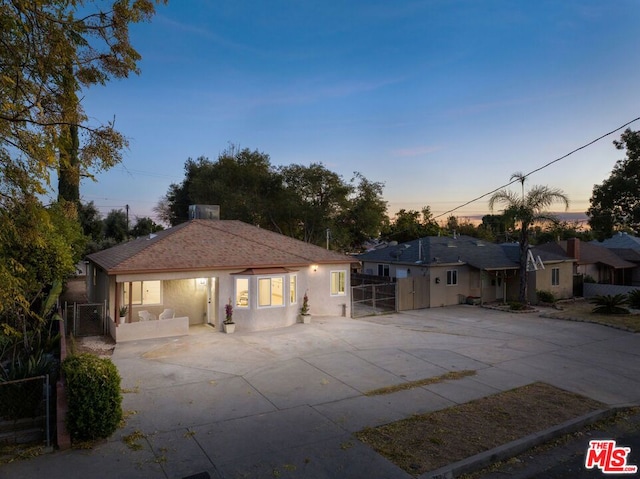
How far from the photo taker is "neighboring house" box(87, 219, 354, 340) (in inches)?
557

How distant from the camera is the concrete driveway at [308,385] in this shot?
5969mm

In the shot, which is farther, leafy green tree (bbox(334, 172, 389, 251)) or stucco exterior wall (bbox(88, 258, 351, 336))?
leafy green tree (bbox(334, 172, 389, 251))

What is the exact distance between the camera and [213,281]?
51.8 feet

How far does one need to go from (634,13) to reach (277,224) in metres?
29.2

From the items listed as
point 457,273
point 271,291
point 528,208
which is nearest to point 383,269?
point 457,273

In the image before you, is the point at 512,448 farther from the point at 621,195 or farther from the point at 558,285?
the point at 558,285

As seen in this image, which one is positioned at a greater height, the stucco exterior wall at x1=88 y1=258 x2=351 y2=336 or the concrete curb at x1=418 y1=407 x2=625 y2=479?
the stucco exterior wall at x1=88 y1=258 x2=351 y2=336

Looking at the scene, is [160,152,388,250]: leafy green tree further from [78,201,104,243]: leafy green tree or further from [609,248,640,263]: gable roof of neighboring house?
[609,248,640,263]: gable roof of neighboring house

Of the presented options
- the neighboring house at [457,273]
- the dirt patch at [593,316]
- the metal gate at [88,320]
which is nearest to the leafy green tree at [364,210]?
the neighboring house at [457,273]

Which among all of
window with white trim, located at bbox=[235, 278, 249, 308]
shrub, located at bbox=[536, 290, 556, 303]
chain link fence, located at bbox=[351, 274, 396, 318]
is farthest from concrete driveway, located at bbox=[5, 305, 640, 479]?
shrub, located at bbox=[536, 290, 556, 303]

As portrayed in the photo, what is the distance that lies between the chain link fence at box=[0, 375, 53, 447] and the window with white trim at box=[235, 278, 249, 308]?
8.48 meters

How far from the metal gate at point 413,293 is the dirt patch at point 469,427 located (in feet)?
42.3

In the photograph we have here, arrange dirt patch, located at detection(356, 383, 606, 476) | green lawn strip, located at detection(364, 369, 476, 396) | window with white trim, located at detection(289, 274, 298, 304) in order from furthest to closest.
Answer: window with white trim, located at detection(289, 274, 298, 304) < green lawn strip, located at detection(364, 369, 476, 396) < dirt patch, located at detection(356, 383, 606, 476)

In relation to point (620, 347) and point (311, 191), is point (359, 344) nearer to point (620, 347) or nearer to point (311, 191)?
point (620, 347)
